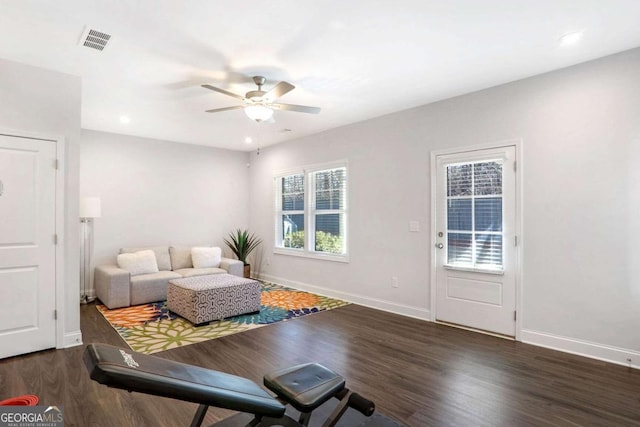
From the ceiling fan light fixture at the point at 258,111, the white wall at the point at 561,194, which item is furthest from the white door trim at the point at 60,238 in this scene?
the white wall at the point at 561,194

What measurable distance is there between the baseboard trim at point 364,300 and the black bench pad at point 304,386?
2744 mm

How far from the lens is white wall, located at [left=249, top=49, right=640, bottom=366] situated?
9.60ft

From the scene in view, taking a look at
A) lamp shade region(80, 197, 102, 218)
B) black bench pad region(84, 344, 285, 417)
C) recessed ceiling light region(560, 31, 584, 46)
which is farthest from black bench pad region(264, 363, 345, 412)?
lamp shade region(80, 197, 102, 218)

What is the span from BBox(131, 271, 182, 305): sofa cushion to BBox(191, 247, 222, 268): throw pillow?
2.17ft

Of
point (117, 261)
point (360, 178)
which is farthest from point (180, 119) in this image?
point (360, 178)

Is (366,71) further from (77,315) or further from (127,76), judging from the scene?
(77,315)

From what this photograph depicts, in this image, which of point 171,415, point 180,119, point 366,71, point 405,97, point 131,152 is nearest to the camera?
point 171,415

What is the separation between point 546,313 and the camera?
332 cm

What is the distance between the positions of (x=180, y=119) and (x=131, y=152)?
1.57m

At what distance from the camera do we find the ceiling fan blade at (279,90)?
2.90 metres

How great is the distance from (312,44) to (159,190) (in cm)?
450

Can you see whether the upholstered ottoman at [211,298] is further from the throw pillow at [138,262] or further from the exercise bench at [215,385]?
the exercise bench at [215,385]

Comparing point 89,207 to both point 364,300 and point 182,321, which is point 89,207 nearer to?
point 182,321

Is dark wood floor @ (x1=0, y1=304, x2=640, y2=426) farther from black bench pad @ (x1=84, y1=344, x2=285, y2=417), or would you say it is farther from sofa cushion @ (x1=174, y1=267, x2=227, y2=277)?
sofa cushion @ (x1=174, y1=267, x2=227, y2=277)
